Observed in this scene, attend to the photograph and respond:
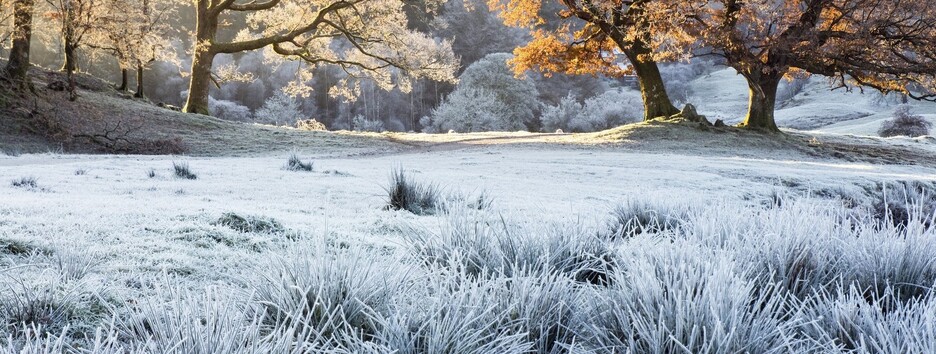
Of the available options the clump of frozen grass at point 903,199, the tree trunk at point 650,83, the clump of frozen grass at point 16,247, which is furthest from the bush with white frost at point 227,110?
the clump of frozen grass at point 16,247

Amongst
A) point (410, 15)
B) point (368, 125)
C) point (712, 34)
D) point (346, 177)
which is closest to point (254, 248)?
point (346, 177)

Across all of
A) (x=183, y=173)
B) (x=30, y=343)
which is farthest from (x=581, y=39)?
(x=30, y=343)

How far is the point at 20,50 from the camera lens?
57.4 ft

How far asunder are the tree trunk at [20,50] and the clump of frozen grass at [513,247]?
18439mm

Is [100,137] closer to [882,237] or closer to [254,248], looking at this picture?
[254,248]

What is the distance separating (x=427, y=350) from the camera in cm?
174

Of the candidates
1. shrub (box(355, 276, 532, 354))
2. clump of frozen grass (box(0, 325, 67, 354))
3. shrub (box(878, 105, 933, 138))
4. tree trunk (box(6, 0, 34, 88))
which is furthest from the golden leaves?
shrub (box(878, 105, 933, 138))

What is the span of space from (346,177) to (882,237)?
22.3ft

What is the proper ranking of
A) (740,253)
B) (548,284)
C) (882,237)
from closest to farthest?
(548,284), (740,253), (882,237)

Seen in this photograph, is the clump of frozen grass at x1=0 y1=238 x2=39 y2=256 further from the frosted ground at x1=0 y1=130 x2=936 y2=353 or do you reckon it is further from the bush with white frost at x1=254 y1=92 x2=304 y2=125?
the bush with white frost at x1=254 y1=92 x2=304 y2=125

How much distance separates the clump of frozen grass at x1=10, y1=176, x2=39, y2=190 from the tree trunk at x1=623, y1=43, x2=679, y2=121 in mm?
19351

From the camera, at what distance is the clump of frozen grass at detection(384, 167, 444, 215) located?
543 centimetres

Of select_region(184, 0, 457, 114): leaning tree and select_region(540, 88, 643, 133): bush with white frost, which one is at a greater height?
select_region(184, 0, 457, 114): leaning tree

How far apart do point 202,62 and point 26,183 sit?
62.2ft
